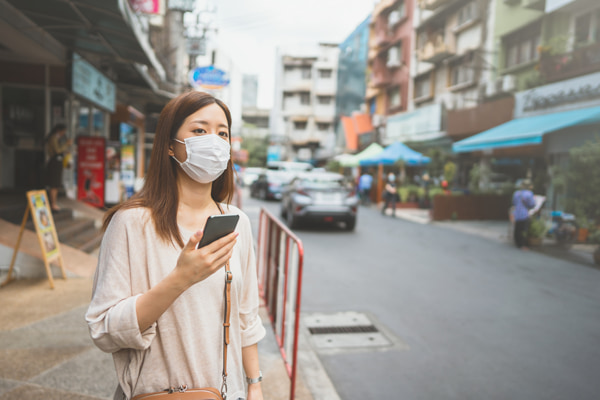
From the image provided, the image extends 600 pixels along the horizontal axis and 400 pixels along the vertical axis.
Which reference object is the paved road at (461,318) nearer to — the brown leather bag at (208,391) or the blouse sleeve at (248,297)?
the blouse sleeve at (248,297)

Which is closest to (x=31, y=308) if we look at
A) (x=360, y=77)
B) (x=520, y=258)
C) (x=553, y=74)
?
(x=520, y=258)

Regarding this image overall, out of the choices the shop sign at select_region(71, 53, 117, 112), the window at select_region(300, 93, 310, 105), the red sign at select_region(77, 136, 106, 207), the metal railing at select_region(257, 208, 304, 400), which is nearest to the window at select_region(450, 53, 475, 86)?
the shop sign at select_region(71, 53, 117, 112)

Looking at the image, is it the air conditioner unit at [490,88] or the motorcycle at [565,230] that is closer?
the motorcycle at [565,230]

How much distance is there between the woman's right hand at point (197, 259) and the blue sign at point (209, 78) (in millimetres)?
11881

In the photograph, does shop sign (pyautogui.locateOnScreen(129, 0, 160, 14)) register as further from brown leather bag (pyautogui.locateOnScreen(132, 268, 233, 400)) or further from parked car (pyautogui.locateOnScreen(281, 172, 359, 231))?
brown leather bag (pyautogui.locateOnScreen(132, 268, 233, 400))

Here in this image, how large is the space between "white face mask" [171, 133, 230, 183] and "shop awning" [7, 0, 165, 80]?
17.6 feet

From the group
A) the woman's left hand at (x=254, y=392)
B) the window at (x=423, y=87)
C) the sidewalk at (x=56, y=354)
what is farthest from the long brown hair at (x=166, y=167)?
the window at (x=423, y=87)

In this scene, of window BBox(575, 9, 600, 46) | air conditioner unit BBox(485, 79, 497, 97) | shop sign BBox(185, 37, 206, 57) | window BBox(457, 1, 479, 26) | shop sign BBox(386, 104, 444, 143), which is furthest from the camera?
shop sign BBox(386, 104, 444, 143)

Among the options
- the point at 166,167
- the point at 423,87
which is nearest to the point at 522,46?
the point at 423,87

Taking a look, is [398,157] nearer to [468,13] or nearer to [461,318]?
[468,13]

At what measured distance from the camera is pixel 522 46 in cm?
1738

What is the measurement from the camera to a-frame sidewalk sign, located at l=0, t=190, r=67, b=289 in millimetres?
5672

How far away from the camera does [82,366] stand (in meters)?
3.61

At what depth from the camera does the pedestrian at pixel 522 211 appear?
1027 cm
